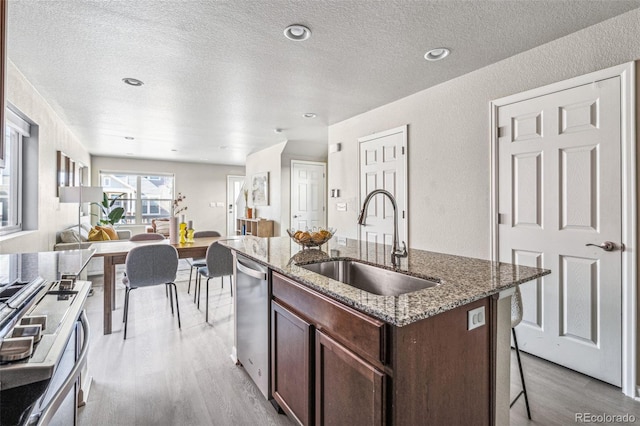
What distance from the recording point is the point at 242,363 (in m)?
2.20

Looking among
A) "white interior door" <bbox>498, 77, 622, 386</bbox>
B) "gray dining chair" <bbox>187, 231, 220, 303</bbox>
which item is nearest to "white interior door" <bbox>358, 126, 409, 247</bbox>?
"white interior door" <bbox>498, 77, 622, 386</bbox>

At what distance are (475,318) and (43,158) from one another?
182 inches

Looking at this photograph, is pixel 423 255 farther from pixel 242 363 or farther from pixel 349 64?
pixel 349 64

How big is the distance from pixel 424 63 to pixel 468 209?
1365mm

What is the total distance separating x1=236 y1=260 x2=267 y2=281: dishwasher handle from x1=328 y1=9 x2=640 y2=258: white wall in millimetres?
2028

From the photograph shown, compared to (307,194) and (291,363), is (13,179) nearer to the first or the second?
(291,363)

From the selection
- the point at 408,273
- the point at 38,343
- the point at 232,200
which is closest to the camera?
the point at 38,343

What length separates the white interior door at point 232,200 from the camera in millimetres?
9422

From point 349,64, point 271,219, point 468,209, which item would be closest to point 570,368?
point 468,209

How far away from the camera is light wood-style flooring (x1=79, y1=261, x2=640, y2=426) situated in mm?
1756

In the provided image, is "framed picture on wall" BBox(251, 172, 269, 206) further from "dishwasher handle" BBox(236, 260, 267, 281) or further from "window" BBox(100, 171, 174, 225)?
"dishwasher handle" BBox(236, 260, 267, 281)

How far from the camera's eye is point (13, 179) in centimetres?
324

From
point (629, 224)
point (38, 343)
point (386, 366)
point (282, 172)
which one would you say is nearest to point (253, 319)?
point (386, 366)

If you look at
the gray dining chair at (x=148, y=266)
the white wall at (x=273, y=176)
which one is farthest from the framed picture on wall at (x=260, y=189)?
the gray dining chair at (x=148, y=266)
